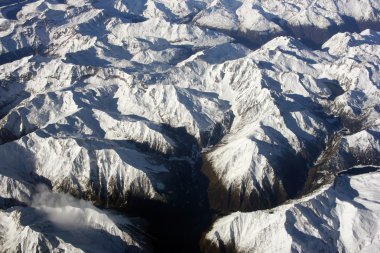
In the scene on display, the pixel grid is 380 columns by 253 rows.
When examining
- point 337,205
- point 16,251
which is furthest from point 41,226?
point 337,205

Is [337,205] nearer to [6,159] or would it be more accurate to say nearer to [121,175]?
[121,175]

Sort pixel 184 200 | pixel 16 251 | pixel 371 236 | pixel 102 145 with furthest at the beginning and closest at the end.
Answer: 1. pixel 102 145
2. pixel 184 200
3. pixel 371 236
4. pixel 16 251

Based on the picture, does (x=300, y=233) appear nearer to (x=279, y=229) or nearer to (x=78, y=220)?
(x=279, y=229)

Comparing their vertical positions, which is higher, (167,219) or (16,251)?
(16,251)

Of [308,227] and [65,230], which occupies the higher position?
[65,230]

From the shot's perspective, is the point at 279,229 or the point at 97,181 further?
the point at 97,181

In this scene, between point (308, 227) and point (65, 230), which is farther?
point (308, 227)

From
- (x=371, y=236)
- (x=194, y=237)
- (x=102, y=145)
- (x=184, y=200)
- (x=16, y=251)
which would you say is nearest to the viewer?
(x=16, y=251)

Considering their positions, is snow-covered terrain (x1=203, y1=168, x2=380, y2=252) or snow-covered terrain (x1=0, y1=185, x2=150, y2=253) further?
snow-covered terrain (x1=203, y1=168, x2=380, y2=252)

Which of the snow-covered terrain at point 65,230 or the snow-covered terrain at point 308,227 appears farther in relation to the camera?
the snow-covered terrain at point 308,227

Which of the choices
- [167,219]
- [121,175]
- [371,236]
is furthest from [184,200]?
[371,236]
